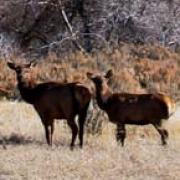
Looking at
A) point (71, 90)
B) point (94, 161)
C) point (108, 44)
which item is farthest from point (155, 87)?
point (94, 161)

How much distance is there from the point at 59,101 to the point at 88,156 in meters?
1.87

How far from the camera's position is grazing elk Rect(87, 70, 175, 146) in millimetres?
12953

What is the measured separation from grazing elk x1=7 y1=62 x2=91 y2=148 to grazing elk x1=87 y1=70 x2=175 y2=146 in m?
0.64

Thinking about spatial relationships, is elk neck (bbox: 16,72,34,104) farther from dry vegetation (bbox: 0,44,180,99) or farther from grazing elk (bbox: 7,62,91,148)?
dry vegetation (bbox: 0,44,180,99)

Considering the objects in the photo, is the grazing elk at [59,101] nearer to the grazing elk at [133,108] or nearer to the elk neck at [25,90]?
the elk neck at [25,90]

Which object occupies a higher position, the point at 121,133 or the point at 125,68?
the point at 125,68

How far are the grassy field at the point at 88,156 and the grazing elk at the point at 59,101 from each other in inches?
17.4

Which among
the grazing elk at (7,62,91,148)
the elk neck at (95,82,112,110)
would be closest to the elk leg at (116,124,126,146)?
the elk neck at (95,82,112,110)

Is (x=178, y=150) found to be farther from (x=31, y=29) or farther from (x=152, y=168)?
(x=31, y=29)

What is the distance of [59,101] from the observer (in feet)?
42.7

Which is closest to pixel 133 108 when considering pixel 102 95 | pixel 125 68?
pixel 102 95

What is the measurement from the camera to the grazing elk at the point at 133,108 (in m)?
13.0

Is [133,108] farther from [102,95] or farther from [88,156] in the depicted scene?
[88,156]

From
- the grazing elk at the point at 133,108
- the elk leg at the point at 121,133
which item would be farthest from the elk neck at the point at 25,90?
the elk leg at the point at 121,133
